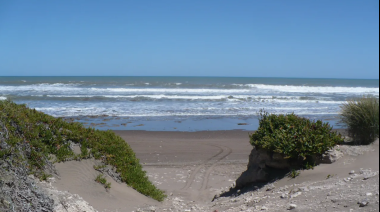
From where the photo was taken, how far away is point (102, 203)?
202 inches

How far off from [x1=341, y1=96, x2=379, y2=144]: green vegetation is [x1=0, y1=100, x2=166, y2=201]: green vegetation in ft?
15.5

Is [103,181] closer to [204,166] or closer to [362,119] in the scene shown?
[204,166]

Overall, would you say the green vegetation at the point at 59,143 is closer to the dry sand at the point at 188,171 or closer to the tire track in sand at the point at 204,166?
the dry sand at the point at 188,171

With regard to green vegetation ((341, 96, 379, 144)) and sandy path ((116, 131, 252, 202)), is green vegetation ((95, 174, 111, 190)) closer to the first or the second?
sandy path ((116, 131, 252, 202))

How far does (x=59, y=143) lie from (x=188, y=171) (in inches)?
183

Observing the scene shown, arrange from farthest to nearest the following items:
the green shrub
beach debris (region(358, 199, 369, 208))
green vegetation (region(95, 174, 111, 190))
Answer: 1. the green shrub
2. green vegetation (region(95, 174, 111, 190))
3. beach debris (region(358, 199, 369, 208))

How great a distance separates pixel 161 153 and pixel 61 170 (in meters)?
6.27

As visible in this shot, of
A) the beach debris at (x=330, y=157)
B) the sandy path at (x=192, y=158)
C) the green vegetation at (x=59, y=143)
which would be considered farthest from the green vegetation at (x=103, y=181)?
the beach debris at (x=330, y=157)

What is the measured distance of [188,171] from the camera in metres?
9.59

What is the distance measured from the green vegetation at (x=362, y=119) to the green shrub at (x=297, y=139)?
132 cm

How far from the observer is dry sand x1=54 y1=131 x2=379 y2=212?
5.33m

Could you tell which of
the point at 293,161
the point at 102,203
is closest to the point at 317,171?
the point at 293,161

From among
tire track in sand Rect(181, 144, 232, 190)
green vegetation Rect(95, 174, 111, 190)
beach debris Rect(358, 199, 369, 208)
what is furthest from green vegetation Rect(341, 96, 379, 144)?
green vegetation Rect(95, 174, 111, 190)

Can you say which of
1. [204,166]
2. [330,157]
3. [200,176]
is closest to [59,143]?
[200,176]
